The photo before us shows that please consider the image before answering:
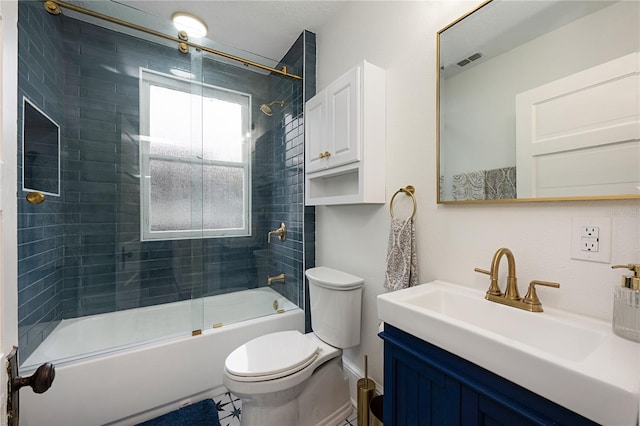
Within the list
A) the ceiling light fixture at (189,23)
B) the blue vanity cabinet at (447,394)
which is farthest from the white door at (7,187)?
the ceiling light fixture at (189,23)

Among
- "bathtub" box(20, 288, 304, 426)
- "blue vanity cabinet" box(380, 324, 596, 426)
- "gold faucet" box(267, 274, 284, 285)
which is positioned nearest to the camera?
"blue vanity cabinet" box(380, 324, 596, 426)

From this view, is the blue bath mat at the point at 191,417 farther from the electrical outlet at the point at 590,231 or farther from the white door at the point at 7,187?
the electrical outlet at the point at 590,231

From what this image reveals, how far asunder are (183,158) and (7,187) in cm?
171

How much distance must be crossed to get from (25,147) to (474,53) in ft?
7.74

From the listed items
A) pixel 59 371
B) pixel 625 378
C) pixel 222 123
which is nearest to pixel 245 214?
pixel 222 123

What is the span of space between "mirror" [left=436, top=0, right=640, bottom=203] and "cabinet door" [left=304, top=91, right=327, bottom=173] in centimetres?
71

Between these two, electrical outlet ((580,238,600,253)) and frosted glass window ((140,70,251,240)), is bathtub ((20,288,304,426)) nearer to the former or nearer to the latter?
frosted glass window ((140,70,251,240))

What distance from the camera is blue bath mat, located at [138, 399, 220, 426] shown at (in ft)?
4.77

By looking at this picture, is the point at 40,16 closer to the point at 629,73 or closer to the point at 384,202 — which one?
the point at 384,202

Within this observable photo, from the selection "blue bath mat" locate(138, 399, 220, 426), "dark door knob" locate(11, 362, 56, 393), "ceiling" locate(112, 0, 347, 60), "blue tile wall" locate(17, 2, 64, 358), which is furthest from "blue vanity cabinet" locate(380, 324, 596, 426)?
"ceiling" locate(112, 0, 347, 60)

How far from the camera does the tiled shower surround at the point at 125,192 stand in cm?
183

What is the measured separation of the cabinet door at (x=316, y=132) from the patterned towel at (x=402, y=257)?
2.12 feet

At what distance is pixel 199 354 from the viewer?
166cm

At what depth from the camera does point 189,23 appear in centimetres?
190
